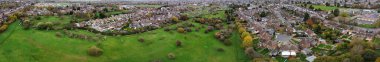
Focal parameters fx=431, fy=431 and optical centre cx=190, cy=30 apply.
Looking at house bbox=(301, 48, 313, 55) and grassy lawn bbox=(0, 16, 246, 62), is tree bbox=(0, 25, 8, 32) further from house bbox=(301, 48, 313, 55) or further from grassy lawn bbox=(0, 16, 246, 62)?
house bbox=(301, 48, 313, 55)

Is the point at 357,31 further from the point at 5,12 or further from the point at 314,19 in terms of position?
the point at 5,12

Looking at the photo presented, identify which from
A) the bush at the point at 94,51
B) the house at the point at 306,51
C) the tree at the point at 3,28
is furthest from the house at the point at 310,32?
the tree at the point at 3,28

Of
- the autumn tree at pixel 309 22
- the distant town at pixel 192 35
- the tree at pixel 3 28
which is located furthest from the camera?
the autumn tree at pixel 309 22

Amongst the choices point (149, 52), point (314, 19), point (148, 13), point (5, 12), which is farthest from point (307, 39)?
point (5, 12)

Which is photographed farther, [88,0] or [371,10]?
[88,0]

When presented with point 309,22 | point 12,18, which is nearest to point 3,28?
point 12,18

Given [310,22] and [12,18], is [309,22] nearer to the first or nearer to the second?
[310,22]

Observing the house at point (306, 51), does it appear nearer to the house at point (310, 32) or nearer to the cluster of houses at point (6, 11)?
the house at point (310, 32)
